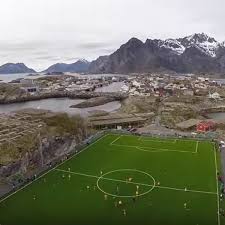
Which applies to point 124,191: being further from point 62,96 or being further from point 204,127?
point 62,96

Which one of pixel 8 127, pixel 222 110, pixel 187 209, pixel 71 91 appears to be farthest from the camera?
pixel 71 91

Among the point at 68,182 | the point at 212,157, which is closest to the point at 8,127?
the point at 68,182

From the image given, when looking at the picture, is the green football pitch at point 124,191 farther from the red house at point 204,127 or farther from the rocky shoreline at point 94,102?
the rocky shoreline at point 94,102

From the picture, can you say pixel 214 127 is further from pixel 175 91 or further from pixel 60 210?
pixel 175 91

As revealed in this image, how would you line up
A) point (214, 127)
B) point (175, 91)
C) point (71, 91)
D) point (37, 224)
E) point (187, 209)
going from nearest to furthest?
point (37, 224) → point (187, 209) → point (214, 127) → point (175, 91) → point (71, 91)

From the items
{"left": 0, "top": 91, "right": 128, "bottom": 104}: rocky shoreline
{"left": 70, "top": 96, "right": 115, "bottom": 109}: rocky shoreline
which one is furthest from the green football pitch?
{"left": 0, "top": 91, "right": 128, "bottom": 104}: rocky shoreline

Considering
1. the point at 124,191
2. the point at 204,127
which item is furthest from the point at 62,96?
the point at 124,191

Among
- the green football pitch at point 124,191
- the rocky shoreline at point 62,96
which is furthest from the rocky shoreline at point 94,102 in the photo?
the green football pitch at point 124,191

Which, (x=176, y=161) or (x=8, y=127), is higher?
(x=8, y=127)
